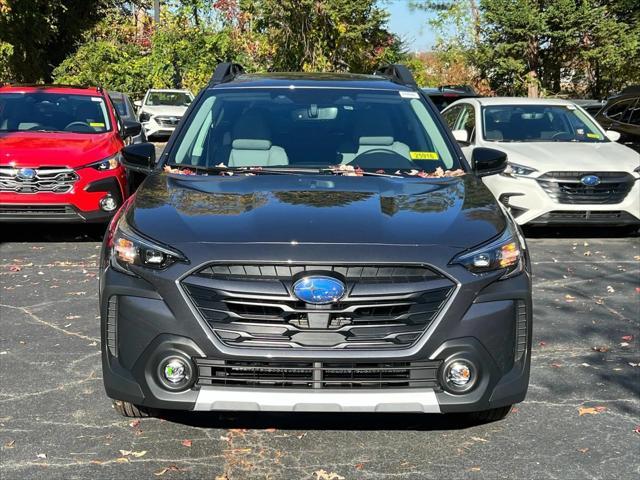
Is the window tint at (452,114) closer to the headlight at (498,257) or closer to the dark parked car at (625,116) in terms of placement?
the dark parked car at (625,116)

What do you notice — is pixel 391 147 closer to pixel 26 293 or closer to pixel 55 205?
pixel 26 293

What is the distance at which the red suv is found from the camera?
8.66 m

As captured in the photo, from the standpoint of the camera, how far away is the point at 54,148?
895 centimetres

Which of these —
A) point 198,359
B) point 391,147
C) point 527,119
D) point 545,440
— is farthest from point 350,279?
point 527,119

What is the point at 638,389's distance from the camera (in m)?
4.84

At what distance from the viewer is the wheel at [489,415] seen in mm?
4102

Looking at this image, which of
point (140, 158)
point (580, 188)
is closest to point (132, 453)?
point (140, 158)

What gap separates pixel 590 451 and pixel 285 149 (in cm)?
231

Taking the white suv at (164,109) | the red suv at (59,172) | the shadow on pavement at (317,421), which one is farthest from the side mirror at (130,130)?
the white suv at (164,109)

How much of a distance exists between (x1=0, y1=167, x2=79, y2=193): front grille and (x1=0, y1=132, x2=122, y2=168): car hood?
0.06m

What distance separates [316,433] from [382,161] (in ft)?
5.26

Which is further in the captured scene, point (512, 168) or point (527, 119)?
point (527, 119)

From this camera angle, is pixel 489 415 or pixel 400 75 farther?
pixel 400 75

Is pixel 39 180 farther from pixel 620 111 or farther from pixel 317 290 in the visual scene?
pixel 620 111
